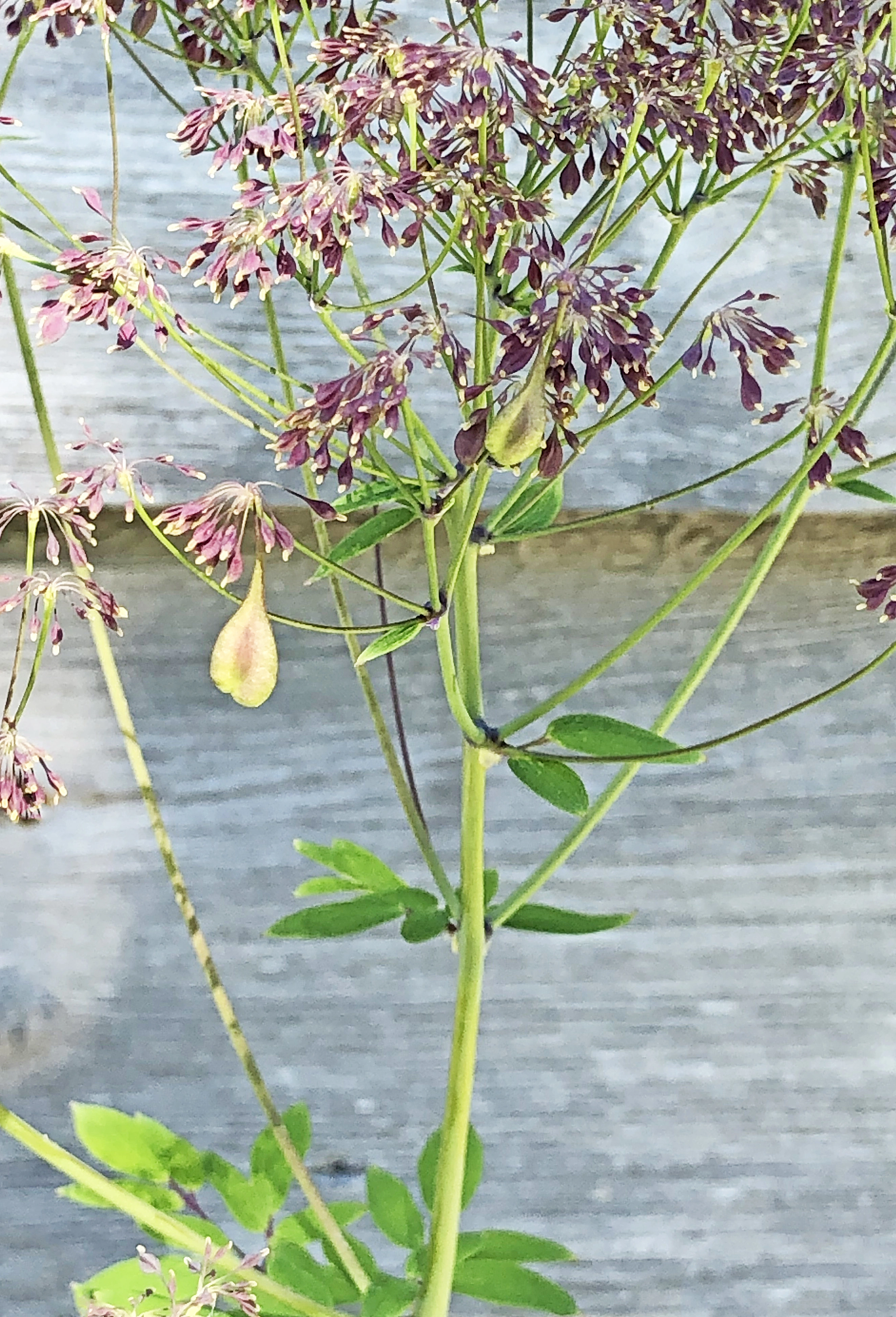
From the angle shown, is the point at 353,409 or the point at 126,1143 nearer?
the point at 353,409

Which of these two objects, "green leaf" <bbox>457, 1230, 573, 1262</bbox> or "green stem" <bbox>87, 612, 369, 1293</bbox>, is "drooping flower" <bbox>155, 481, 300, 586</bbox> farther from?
"green leaf" <bbox>457, 1230, 573, 1262</bbox>

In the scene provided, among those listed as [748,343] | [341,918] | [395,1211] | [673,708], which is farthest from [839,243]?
[395,1211]

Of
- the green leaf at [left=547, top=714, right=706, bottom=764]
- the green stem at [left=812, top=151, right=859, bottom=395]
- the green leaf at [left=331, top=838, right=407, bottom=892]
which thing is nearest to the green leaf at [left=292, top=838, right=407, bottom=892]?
the green leaf at [left=331, top=838, right=407, bottom=892]

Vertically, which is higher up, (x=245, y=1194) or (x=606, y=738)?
(x=606, y=738)

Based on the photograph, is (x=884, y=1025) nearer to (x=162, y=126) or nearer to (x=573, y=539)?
(x=573, y=539)

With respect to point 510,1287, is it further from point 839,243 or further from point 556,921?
point 839,243
